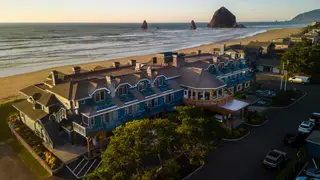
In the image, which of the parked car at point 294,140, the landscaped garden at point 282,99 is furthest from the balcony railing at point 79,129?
the landscaped garden at point 282,99

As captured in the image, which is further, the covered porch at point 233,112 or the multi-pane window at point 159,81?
the multi-pane window at point 159,81

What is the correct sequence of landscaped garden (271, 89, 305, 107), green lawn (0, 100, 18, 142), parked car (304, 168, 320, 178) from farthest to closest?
1. landscaped garden (271, 89, 305, 107)
2. green lawn (0, 100, 18, 142)
3. parked car (304, 168, 320, 178)

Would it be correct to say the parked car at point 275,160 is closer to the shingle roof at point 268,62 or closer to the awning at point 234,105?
the awning at point 234,105

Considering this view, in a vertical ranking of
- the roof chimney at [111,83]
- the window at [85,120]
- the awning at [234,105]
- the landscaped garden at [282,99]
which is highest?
the roof chimney at [111,83]

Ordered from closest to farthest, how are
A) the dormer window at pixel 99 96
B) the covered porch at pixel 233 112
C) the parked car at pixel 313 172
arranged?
the parked car at pixel 313 172
the dormer window at pixel 99 96
the covered porch at pixel 233 112

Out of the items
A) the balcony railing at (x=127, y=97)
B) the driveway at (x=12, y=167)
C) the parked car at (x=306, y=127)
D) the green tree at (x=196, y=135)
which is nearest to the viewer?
the green tree at (x=196, y=135)

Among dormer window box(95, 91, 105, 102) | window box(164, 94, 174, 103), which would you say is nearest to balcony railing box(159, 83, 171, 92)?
window box(164, 94, 174, 103)

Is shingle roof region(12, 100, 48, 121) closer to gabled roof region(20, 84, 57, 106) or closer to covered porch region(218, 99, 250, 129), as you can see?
gabled roof region(20, 84, 57, 106)

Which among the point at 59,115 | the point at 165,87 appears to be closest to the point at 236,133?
the point at 165,87
